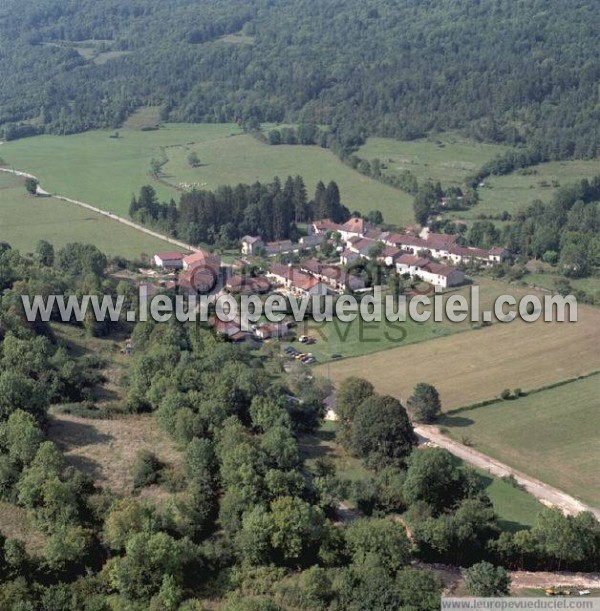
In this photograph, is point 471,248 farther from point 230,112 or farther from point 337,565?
point 230,112

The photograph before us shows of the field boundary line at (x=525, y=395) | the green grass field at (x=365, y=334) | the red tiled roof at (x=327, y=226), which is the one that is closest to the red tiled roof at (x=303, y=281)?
the green grass field at (x=365, y=334)

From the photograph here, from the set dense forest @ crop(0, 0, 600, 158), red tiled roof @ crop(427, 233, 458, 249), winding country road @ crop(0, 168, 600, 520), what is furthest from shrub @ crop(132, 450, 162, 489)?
dense forest @ crop(0, 0, 600, 158)

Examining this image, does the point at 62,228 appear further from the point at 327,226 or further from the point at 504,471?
the point at 504,471

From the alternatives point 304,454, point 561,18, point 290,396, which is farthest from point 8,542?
point 561,18

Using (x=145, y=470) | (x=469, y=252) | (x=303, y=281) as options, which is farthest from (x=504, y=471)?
(x=469, y=252)

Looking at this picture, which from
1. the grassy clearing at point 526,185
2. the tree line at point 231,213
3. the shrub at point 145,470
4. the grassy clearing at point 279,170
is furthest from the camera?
the grassy clearing at point 279,170

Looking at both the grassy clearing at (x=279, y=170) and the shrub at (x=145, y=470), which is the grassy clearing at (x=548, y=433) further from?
the grassy clearing at (x=279, y=170)
